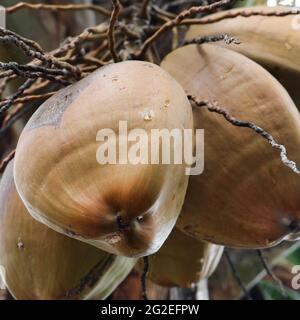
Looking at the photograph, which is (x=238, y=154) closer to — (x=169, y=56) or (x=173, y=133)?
(x=173, y=133)

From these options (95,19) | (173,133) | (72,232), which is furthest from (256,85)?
(95,19)

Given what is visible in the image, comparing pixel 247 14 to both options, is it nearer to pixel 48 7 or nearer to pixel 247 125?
pixel 247 125

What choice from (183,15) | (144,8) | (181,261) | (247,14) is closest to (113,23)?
(183,15)

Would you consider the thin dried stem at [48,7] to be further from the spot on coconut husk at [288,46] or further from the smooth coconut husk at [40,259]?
the spot on coconut husk at [288,46]

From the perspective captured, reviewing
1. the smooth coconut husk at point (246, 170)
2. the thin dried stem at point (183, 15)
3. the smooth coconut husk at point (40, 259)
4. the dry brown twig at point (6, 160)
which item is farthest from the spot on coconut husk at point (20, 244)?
the thin dried stem at point (183, 15)

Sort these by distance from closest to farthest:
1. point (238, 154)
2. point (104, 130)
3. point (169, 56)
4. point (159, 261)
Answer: point (104, 130) < point (238, 154) < point (169, 56) < point (159, 261)

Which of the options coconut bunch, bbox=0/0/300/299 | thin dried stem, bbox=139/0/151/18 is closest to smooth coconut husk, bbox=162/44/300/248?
coconut bunch, bbox=0/0/300/299

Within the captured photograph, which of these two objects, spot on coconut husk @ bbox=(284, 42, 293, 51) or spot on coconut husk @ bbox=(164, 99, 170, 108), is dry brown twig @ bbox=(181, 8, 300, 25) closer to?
spot on coconut husk @ bbox=(284, 42, 293, 51)
